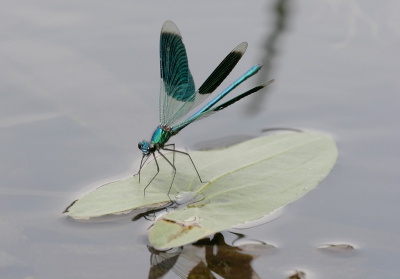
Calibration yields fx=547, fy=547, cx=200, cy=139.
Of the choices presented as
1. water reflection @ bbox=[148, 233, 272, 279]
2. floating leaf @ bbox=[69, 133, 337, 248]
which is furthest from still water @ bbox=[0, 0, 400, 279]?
floating leaf @ bbox=[69, 133, 337, 248]

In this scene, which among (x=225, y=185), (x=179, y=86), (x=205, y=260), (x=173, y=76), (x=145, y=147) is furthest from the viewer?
(x=179, y=86)

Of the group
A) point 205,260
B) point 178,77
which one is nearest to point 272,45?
point 178,77

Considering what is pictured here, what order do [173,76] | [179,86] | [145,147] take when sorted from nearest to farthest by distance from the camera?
[145,147], [173,76], [179,86]

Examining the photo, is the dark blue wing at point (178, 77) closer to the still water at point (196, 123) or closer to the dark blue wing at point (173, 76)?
the dark blue wing at point (173, 76)

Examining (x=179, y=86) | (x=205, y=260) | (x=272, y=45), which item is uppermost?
(x=272, y=45)

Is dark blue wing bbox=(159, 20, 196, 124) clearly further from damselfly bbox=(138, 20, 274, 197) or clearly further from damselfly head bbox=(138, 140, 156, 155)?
damselfly head bbox=(138, 140, 156, 155)

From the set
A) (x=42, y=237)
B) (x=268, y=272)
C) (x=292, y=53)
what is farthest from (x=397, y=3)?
(x=42, y=237)

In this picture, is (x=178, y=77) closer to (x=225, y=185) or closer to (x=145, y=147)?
(x=145, y=147)

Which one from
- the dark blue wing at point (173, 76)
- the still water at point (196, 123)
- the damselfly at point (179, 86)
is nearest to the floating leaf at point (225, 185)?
the still water at point (196, 123)
